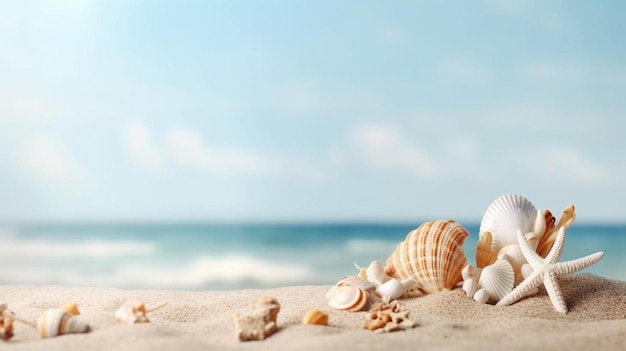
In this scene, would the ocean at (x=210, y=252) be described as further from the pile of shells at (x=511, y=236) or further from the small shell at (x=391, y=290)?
the small shell at (x=391, y=290)

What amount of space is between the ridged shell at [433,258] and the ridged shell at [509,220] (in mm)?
184

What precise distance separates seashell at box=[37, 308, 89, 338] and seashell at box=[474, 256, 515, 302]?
1.76m

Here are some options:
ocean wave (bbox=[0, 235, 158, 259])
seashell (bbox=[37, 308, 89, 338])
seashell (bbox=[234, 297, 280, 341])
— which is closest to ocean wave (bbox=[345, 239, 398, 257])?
ocean wave (bbox=[0, 235, 158, 259])

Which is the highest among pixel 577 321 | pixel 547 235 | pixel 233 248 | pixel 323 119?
pixel 323 119

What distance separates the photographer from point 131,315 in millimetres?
2553

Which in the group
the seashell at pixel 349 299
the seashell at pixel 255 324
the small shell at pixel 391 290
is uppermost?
the small shell at pixel 391 290

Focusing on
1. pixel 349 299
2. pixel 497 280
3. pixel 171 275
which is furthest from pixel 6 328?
pixel 171 275

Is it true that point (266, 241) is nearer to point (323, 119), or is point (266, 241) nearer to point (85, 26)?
point (323, 119)

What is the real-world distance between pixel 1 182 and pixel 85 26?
3.03 meters

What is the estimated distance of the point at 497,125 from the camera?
12086 millimetres

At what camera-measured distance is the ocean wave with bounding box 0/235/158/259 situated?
10.9 meters

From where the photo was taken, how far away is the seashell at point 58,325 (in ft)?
7.71

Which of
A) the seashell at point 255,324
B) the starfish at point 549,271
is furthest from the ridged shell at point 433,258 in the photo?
the seashell at point 255,324

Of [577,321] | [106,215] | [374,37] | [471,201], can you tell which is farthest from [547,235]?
[106,215]
